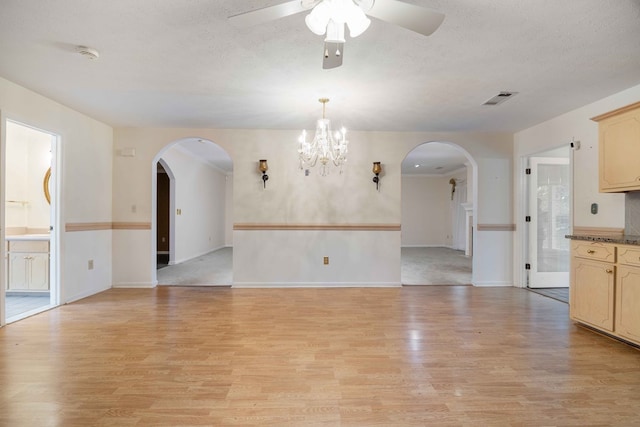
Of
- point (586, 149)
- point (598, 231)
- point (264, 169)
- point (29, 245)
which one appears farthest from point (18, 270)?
point (586, 149)

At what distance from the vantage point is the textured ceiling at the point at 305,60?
2.08m

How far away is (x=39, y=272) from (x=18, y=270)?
269 mm

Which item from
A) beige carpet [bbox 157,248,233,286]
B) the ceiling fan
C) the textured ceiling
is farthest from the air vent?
beige carpet [bbox 157,248,233,286]

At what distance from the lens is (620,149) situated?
2.94 metres

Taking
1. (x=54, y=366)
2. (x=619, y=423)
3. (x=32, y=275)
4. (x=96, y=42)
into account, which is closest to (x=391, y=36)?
(x=96, y=42)

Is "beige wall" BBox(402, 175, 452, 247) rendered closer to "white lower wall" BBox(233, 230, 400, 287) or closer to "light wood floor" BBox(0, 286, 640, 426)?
"white lower wall" BBox(233, 230, 400, 287)

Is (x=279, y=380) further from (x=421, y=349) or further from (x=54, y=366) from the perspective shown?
(x=54, y=366)

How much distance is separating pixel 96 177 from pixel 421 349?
15.3ft

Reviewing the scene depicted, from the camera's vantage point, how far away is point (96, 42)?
2.43 meters

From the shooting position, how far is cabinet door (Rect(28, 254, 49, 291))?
13.7 feet

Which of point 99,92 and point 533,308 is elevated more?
point 99,92

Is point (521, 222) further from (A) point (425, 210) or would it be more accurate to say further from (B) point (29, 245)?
(B) point (29, 245)

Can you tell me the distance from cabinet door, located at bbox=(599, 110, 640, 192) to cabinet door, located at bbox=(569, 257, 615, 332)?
2.48 ft

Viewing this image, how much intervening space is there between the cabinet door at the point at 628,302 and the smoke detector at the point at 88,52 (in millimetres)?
4686
